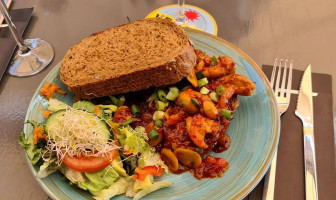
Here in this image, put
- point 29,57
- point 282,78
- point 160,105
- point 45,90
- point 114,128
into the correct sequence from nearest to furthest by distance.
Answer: point 114,128
point 160,105
point 45,90
point 282,78
point 29,57

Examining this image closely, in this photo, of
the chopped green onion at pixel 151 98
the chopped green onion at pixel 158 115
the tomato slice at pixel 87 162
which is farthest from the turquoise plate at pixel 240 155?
the chopped green onion at pixel 151 98

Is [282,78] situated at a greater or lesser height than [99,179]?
greater

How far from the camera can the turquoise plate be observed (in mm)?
1716

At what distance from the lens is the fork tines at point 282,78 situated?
2.24 metres

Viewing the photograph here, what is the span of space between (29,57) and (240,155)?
2.14m

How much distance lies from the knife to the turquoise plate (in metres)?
0.26

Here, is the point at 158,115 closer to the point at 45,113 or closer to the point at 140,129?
the point at 140,129

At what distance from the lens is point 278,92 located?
88.0 inches

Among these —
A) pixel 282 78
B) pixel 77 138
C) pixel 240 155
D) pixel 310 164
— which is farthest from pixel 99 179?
pixel 282 78

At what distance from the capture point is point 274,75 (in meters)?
2.37

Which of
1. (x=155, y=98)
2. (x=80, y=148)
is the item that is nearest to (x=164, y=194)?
(x=80, y=148)

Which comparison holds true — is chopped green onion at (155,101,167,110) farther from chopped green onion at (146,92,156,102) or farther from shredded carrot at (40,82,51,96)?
shredded carrot at (40,82,51,96)

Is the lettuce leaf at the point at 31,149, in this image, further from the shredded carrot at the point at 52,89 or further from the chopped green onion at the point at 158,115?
the chopped green onion at the point at 158,115

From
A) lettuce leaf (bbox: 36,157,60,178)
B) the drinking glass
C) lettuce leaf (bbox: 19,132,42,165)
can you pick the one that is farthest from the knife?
the drinking glass
